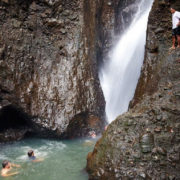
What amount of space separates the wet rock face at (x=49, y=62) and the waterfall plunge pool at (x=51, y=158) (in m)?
0.98

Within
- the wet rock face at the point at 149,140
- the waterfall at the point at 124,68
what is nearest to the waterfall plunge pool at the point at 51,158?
the wet rock face at the point at 149,140

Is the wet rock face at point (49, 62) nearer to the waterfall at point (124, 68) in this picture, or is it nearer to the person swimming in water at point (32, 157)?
the waterfall at point (124, 68)

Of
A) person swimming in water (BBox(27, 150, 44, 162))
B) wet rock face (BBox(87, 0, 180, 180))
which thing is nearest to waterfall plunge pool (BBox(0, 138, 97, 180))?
person swimming in water (BBox(27, 150, 44, 162))

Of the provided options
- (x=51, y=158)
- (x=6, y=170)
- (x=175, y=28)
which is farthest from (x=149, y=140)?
(x=6, y=170)

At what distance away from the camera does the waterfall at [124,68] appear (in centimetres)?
1456

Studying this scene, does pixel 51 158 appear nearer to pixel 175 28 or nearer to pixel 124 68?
pixel 175 28

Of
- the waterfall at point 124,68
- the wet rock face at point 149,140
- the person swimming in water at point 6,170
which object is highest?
the waterfall at point 124,68

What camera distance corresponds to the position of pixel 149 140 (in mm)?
6105

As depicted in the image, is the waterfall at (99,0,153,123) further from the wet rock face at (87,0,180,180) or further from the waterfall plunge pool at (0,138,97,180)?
the wet rock face at (87,0,180,180)

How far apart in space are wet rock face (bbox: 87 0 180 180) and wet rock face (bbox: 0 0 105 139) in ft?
16.5

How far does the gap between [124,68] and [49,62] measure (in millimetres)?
6241

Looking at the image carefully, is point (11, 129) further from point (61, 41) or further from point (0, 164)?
point (61, 41)

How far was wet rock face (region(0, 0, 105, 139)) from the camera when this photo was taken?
1149 cm

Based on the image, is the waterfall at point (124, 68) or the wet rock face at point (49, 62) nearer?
the wet rock face at point (49, 62)
